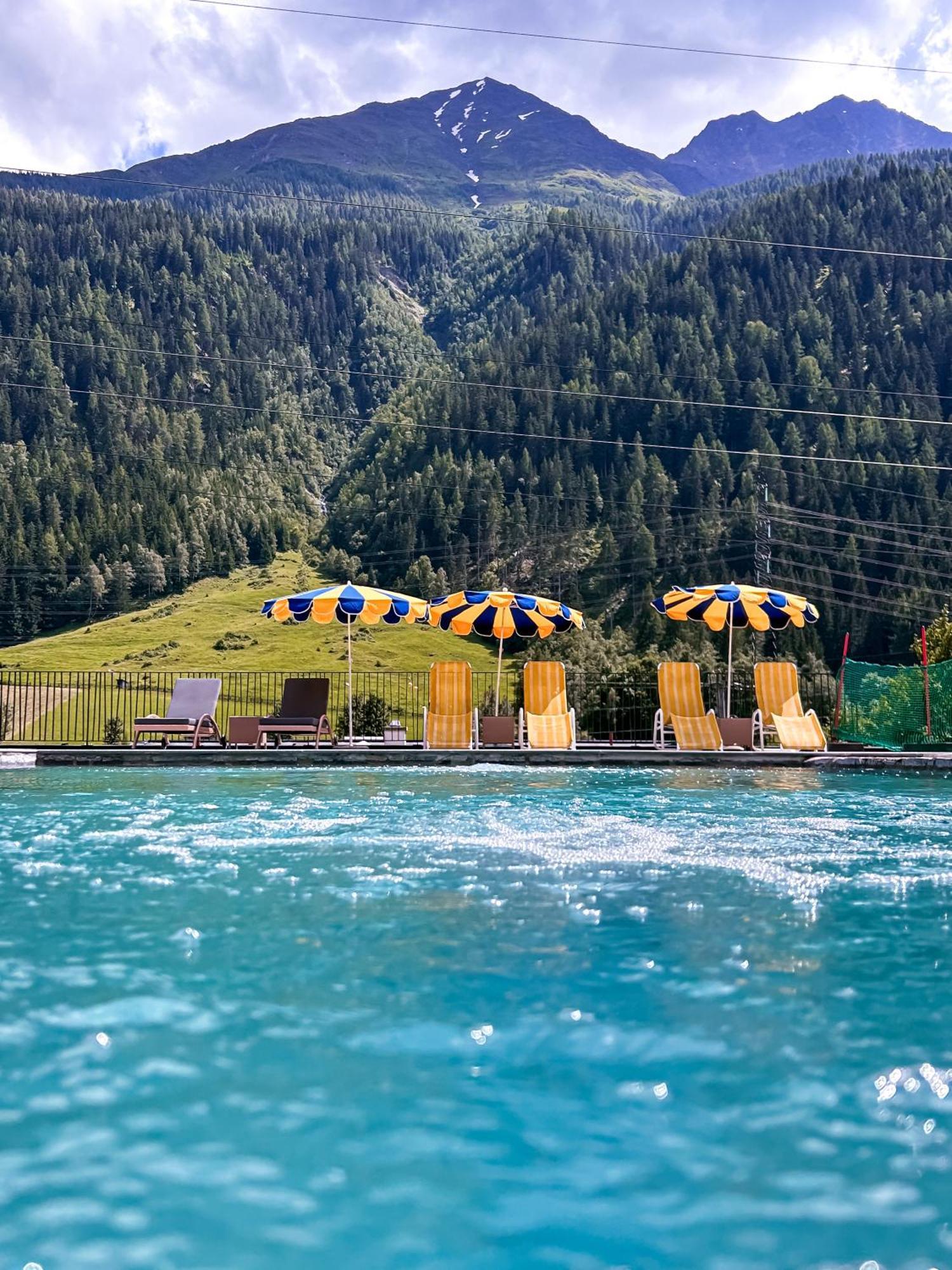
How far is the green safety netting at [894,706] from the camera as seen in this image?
17297mm

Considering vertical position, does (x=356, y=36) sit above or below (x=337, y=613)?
above

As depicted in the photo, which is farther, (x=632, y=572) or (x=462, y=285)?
(x=462, y=285)

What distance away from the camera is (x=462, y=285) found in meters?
178

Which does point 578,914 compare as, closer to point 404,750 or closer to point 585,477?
point 404,750

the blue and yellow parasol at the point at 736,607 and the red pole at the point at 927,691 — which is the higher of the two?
the blue and yellow parasol at the point at 736,607

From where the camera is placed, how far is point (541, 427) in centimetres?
10112

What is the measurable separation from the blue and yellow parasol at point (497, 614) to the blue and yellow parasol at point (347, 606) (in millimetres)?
367

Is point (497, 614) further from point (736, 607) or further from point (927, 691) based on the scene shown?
point (927, 691)

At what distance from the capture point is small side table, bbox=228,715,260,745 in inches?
686

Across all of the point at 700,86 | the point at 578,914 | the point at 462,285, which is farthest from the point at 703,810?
the point at 462,285

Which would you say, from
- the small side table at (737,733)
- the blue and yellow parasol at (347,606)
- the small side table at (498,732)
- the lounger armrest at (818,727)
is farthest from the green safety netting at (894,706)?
the blue and yellow parasol at (347,606)

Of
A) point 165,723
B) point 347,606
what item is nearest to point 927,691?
point 347,606

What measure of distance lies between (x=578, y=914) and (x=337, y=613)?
11.5m

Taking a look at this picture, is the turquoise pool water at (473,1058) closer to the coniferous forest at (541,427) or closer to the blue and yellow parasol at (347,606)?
the blue and yellow parasol at (347,606)
